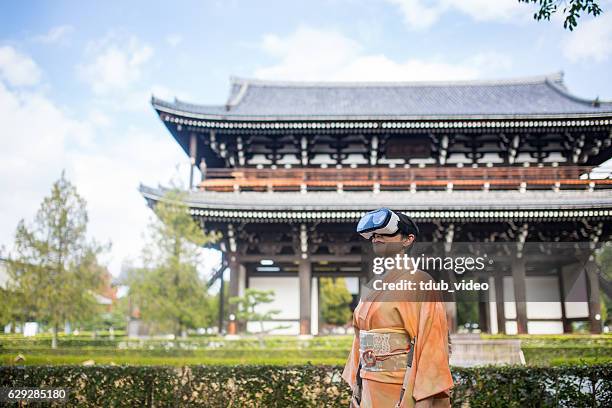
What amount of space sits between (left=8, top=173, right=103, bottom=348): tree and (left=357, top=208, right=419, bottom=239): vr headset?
Answer: 573 inches

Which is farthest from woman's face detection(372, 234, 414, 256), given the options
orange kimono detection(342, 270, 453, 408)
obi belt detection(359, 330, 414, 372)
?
obi belt detection(359, 330, 414, 372)

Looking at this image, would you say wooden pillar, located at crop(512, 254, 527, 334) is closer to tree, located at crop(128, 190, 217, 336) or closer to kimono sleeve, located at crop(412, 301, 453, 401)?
tree, located at crop(128, 190, 217, 336)

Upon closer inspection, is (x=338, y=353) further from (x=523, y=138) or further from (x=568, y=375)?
(x=523, y=138)

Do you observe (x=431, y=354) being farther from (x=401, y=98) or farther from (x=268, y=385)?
(x=401, y=98)

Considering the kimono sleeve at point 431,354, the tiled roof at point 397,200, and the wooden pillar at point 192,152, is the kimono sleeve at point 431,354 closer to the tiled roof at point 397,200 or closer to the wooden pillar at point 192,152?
the tiled roof at point 397,200

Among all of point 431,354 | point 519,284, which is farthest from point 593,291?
point 431,354

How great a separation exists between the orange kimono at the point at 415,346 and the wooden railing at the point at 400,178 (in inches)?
535

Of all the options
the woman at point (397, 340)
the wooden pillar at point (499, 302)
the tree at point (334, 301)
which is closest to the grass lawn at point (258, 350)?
the wooden pillar at point (499, 302)

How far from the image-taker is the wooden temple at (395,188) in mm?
15688

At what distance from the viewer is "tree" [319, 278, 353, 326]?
119ft

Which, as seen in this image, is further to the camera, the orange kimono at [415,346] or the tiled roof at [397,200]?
the tiled roof at [397,200]

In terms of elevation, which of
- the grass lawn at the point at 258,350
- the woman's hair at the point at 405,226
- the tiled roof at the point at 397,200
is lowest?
the grass lawn at the point at 258,350

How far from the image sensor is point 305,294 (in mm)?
16312

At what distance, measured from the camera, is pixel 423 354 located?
3.40 m
